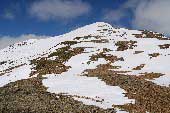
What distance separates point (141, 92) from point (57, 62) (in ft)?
97.3

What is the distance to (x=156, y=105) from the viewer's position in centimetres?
4038

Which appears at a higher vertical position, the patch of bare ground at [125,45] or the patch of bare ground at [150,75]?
the patch of bare ground at [125,45]

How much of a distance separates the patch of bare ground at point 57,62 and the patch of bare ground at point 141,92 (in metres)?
8.95

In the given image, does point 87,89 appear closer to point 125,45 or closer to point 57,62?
point 57,62

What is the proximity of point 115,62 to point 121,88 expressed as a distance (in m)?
20.5

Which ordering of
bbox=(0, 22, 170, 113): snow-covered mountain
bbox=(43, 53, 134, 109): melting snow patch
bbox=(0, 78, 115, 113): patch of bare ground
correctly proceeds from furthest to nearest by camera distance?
bbox=(43, 53, 134, 109): melting snow patch, bbox=(0, 22, 170, 113): snow-covered mountain, bbox=(0, 78, 115, 113): patch of bare ground

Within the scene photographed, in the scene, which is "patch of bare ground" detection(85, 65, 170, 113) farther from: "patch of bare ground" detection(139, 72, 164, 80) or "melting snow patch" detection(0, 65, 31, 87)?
"melting snow patch" detection(0, 65, 31, 87)

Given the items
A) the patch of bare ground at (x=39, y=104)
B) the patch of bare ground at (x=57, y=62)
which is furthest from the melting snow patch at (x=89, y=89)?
the patch of bare ground at (x=57, y=62)

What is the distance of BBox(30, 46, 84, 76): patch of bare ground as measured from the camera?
64938mm

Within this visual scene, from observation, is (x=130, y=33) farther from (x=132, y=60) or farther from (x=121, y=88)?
(x=121, y=88)

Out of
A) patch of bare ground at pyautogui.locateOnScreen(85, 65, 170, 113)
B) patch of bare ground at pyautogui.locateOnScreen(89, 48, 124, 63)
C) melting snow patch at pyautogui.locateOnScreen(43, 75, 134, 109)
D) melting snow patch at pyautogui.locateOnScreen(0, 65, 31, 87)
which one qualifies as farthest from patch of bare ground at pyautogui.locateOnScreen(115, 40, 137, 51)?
melting snow patch at pyautogui.locateOnScreen(43, 75, 134, 109)

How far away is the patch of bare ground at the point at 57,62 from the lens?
2557 inches

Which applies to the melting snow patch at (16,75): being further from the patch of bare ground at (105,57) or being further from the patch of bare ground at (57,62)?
the patch of bare ground at (105,57)

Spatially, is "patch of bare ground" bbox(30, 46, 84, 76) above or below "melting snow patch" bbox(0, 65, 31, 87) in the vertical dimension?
above
